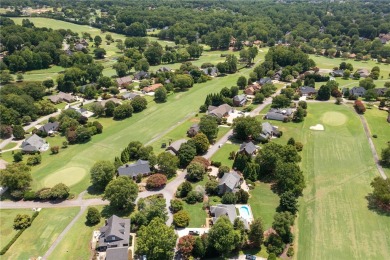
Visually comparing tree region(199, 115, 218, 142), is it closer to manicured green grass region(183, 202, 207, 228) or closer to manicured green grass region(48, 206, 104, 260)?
manicured green grass region(183, 202, 207, 228)

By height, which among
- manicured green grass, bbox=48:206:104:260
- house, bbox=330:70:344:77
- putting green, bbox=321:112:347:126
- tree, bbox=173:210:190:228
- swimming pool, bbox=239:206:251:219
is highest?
house, bbox=330:70:344:77

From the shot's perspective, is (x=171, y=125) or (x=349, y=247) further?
(x=171, y=125)

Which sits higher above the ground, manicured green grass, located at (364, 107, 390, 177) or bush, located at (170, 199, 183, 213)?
manicured green grass, located at (364, 107, 390, 177)

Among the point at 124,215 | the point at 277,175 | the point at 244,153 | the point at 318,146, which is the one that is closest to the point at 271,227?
the point at 277,175

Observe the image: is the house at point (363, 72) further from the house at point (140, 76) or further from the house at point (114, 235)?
the house at point (114, 235)

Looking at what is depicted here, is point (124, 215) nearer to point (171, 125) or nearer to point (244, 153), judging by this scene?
point (244, 153)

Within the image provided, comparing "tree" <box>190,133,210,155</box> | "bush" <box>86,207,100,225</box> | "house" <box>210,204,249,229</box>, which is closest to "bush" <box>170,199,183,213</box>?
"house" <box>210,204,249,229</box>

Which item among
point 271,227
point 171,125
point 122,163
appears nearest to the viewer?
point 271,227
